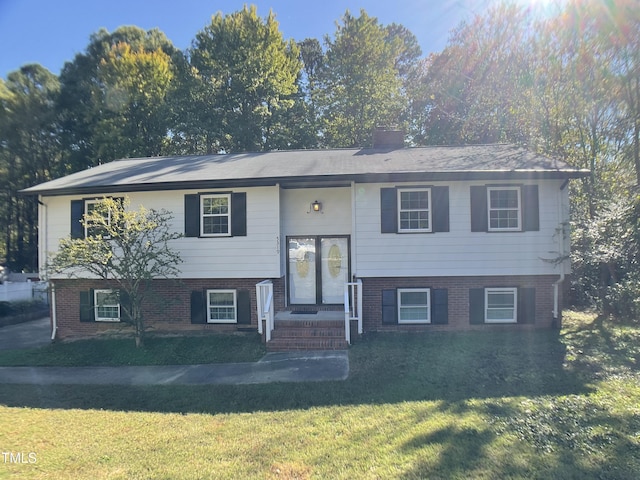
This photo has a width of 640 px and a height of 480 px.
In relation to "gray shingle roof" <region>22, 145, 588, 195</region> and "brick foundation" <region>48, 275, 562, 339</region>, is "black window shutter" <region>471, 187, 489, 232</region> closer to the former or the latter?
"gray shingle roof" <region>22, 145, 588, 195</region>

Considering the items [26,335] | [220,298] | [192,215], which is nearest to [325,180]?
[192,215]

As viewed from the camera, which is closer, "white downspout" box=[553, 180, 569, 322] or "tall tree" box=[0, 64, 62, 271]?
"white downspout" box=[553, 180, 569, 322]

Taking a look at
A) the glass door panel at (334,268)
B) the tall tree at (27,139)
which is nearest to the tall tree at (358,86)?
the glass door panel at (334,268)

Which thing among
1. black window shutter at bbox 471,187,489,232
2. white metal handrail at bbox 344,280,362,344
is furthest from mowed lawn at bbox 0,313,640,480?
black window shutter at bbox 471,187,489,232

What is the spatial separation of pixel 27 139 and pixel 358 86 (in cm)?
Result: 2235

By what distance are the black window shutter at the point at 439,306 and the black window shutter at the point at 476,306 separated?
590 mm

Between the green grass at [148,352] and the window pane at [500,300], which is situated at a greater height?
the window pane at [500,300]

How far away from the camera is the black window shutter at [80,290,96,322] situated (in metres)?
10.8

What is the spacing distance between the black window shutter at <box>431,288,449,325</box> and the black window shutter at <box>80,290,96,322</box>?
365 inches

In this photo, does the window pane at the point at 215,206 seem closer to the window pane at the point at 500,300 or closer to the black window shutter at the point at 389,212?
the black window shutter at the point at 389,212

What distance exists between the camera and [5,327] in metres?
13.5

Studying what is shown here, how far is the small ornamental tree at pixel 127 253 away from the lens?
895 cm

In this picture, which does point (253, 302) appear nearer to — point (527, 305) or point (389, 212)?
point (389, 212)

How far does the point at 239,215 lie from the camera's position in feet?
32.9
